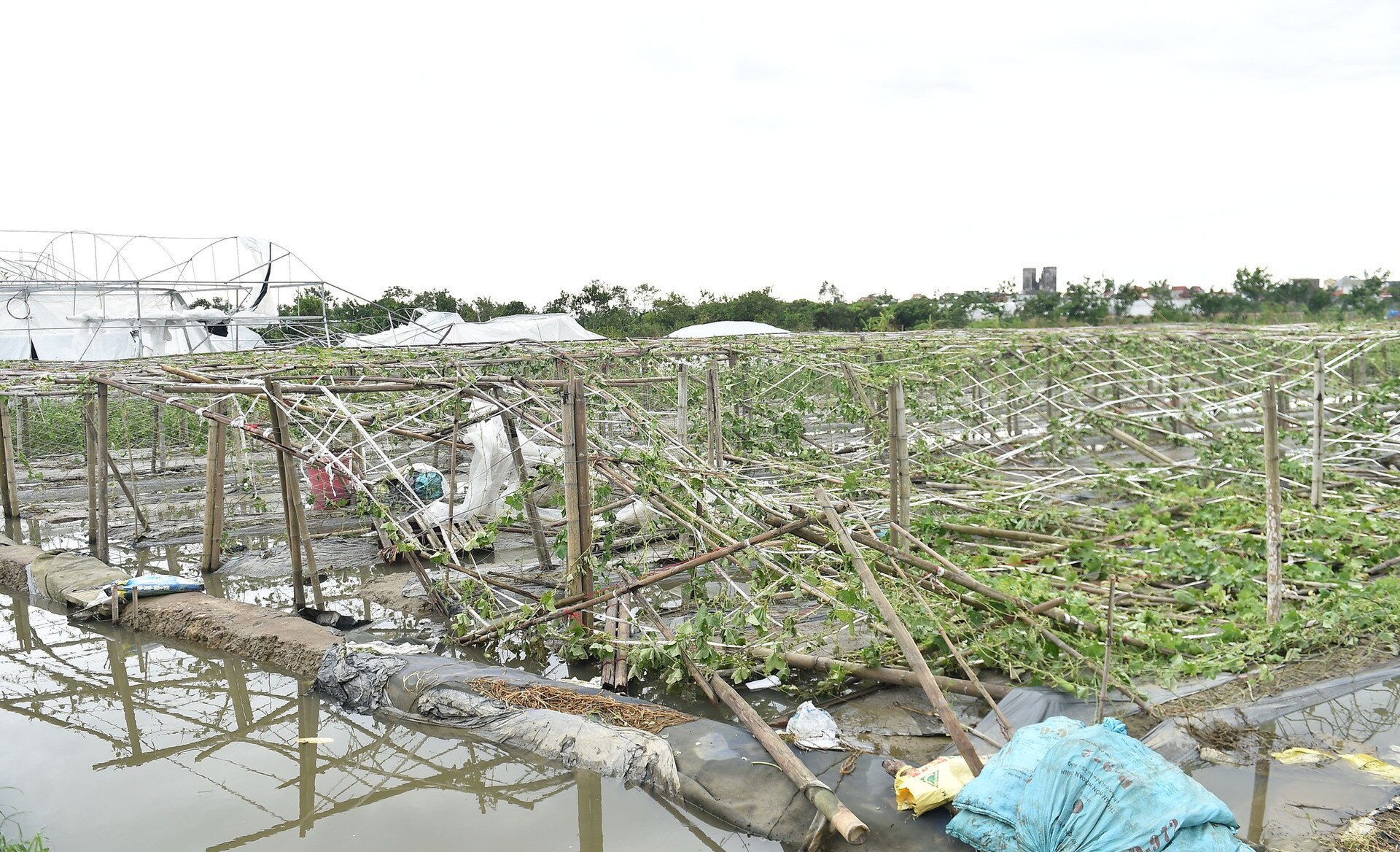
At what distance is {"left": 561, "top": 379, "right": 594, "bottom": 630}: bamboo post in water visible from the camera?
6.38 m

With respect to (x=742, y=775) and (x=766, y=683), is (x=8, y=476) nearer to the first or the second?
(x=766, y=683)

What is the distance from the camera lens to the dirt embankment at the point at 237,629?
6.69 metres

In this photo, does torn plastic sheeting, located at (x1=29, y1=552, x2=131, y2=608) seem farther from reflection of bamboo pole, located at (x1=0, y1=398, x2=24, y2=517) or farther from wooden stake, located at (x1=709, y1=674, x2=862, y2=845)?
wooden stake, located at (x1=709, y1=674, x2=862, y2=845)

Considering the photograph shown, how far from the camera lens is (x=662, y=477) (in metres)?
6.62

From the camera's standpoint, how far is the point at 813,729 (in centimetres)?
488

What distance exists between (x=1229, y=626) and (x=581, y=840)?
3.92 meters

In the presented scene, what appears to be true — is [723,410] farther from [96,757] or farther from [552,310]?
[552,310]

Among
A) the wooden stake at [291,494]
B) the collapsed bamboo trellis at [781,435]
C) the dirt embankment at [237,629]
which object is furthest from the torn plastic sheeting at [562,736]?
the wooden stake at [291,494]

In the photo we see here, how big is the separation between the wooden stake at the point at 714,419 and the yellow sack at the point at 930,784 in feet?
19.7

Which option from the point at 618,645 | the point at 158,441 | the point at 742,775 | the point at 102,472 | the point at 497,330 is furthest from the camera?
the point at 497,330

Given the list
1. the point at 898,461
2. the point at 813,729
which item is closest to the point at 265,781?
the point at 813,729

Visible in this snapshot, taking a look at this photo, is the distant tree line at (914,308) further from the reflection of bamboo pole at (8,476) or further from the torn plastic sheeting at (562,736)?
the torn plastic sheeting at (562,736)

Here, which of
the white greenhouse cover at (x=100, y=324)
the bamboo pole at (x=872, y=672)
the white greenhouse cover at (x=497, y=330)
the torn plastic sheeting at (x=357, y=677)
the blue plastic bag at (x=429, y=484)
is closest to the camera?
the bamboo pole at (x=872, y=672)

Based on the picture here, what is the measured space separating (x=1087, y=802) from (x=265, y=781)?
13.6 feet
